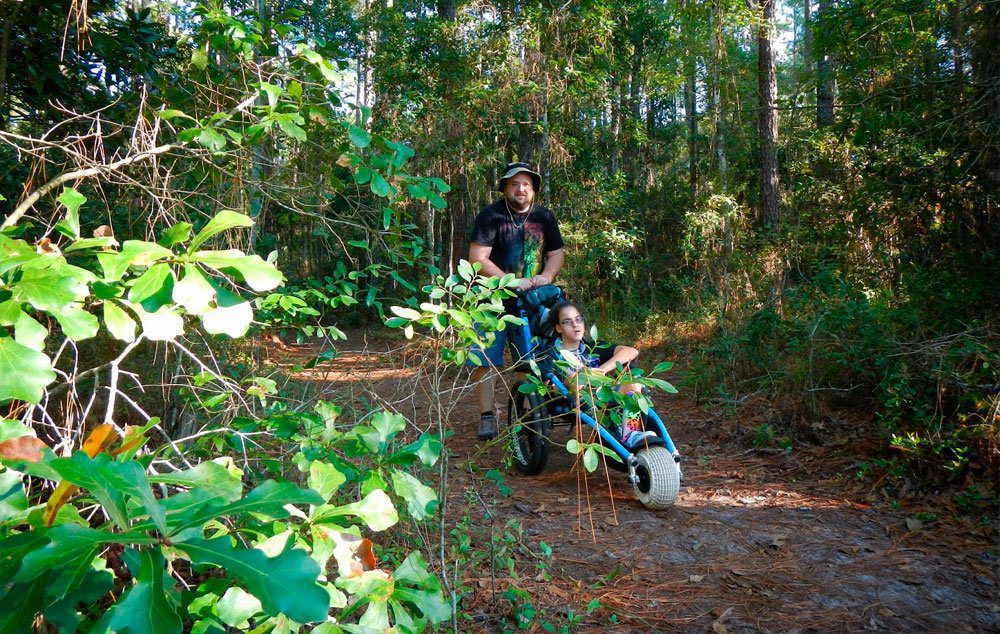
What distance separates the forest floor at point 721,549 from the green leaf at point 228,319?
123 centimetres

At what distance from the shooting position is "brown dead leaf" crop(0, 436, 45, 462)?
105 centimetres

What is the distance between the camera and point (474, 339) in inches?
80.4

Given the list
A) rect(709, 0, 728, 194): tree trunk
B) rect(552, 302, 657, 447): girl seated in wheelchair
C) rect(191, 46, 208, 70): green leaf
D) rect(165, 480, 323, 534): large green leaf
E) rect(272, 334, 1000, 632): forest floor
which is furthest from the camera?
rect(709, 0, 728, 194): tree trunk

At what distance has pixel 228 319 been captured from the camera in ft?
3.59

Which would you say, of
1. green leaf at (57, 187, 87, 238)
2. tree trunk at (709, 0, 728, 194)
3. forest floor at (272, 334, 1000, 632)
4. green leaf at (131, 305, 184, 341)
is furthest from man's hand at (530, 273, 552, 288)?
tree trunk at (709, 0, 728, 194)

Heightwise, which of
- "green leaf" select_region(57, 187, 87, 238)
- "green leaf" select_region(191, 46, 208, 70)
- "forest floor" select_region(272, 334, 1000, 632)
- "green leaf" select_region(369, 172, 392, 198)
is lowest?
"forest floor" select_region(272, 334, 1000, 632)

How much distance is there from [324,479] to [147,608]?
59 cm

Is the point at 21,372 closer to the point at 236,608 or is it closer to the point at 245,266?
the point at 245,266

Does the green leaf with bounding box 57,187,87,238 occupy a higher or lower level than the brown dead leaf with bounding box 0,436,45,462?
higher

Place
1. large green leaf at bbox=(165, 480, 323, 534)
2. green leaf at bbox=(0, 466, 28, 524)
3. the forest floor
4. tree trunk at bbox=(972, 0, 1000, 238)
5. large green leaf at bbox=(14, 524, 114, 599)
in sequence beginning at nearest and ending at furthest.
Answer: large green leaf at bbox=(14, 524, 114, 599) → large green leaf at bbox=(165, 480, 323, 534) → green leaf at bbox=(0, 466, 28, 524) → the forest floor → tree trunk at bbox=(972, 0, 1000, 238)

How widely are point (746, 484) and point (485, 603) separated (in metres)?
2.30

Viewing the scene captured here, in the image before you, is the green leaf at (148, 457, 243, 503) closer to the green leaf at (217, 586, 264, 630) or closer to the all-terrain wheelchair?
the green leaf at (217, 586, 264, 630)

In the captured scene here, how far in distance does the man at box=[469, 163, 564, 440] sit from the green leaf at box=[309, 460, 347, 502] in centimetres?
339

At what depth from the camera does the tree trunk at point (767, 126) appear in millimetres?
10555
